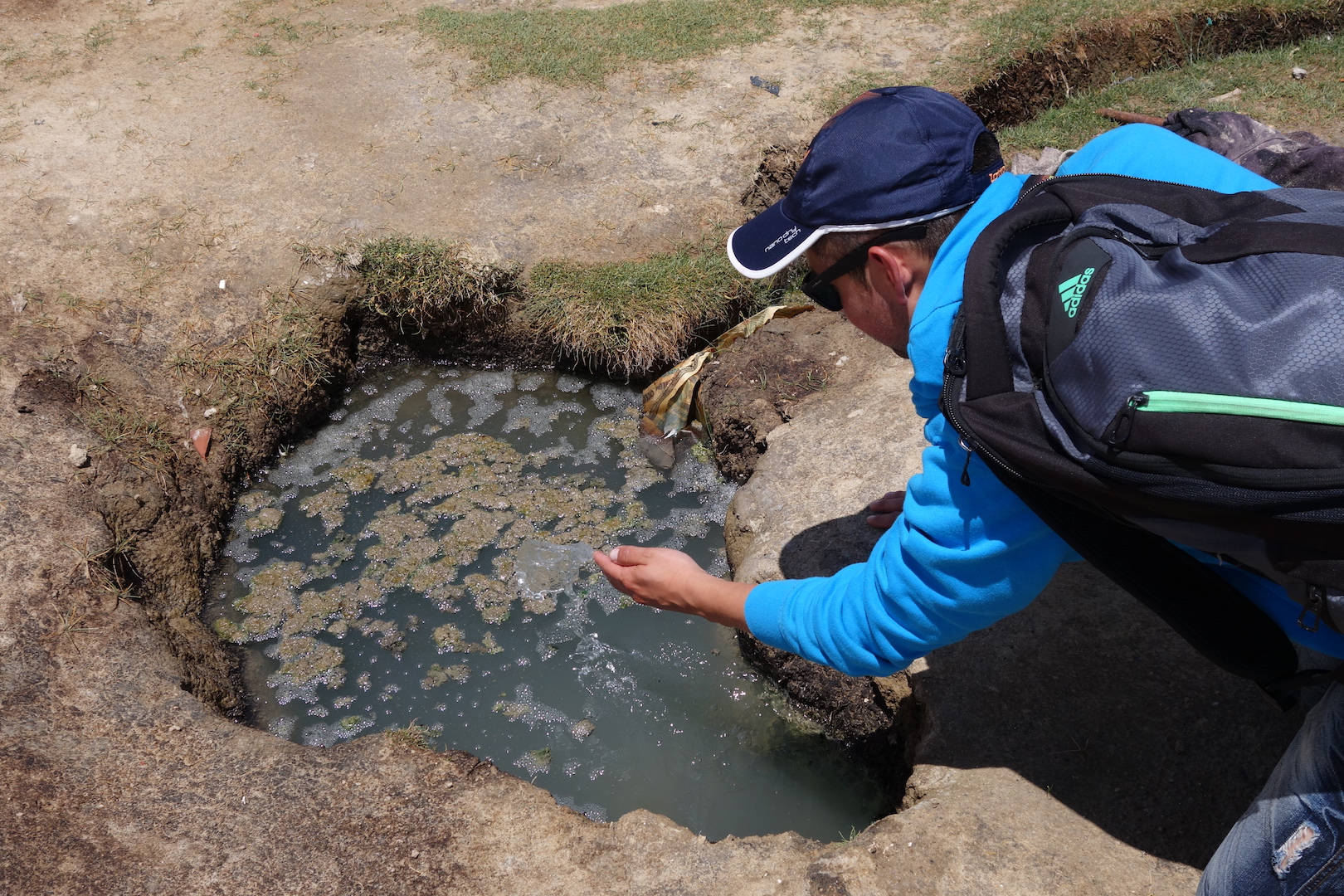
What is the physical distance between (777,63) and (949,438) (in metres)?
4.80

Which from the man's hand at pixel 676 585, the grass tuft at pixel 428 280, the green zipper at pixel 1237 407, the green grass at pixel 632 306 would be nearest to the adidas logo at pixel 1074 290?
the green zipper at pixel 1237 407

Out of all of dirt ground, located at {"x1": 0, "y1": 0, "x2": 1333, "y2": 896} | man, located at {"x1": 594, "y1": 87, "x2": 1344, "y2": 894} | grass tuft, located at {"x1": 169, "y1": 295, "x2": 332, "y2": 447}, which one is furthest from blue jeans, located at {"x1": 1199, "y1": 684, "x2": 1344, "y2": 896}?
grass tuft, located at {"x1": 169, "y1": 295, "x2": 332, "y2": 447}

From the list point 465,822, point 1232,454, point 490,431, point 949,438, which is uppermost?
point 1232,454

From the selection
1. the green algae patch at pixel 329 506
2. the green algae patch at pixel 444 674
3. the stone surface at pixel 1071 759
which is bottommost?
the green algae patch at pixel 444 674

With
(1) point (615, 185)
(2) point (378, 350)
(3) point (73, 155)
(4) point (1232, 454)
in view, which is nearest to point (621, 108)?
(1) point (615, 185)

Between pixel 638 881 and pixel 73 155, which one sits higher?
pixel 73 155

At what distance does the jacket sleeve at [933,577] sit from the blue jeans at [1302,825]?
497 mm

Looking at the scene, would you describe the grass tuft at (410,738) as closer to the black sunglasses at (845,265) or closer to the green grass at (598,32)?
the black sunglasses at (845,265)

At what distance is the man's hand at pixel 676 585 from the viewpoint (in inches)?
83.5

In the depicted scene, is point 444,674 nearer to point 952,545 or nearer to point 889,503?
point 889,503

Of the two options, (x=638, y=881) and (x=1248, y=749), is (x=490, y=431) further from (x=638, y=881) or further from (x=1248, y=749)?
(x=1248, y=749)

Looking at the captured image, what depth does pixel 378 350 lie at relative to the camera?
468cm

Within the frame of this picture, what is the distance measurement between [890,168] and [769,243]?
11.9 inches

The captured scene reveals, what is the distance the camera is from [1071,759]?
8.11 feet
